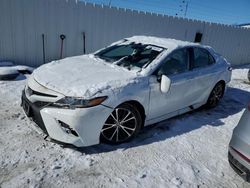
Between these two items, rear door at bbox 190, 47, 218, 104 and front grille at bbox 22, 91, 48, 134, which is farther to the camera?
rear door at bbox 190, 47, 218, 104

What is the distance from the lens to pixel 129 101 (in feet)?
12.2

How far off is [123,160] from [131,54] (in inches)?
75.2

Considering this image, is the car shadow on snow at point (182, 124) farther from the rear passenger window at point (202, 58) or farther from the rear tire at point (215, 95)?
the rear passenger window at point (202, 58)

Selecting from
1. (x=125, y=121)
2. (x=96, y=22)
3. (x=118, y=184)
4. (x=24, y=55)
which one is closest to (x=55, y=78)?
(x=125, y=121)

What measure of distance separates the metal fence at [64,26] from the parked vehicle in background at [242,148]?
253 inches

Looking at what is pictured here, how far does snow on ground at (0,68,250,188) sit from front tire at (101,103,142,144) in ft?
0.39

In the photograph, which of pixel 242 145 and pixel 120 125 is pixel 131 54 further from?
pixel 242 145

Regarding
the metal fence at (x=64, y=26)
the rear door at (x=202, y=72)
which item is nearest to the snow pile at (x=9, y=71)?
the metal fence at (x=64, y=26)

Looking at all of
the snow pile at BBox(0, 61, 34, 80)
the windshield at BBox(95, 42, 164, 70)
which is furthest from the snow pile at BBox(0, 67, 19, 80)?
the windshield at BBox(95, 42, 164, 70)

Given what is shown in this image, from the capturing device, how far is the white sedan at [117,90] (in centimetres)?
330

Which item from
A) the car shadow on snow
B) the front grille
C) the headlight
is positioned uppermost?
the headlight

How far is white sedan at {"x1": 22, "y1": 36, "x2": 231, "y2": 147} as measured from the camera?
3299mm

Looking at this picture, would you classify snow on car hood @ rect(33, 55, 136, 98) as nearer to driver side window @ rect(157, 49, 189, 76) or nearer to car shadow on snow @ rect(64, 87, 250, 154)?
driver side window @ rect(157, 49, 189, 76)

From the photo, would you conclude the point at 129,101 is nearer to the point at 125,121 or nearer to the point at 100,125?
the point at 125,121
